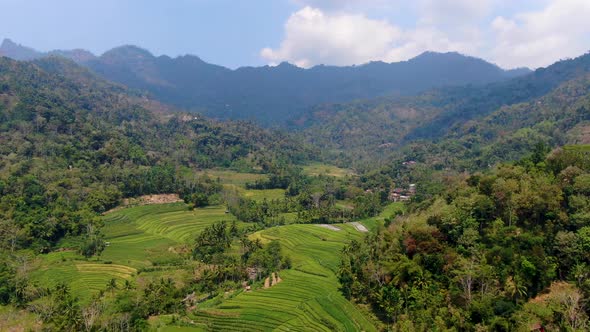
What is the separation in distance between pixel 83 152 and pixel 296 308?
66.4 m

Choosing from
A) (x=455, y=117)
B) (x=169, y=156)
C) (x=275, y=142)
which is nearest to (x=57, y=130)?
(x=169, y=156)

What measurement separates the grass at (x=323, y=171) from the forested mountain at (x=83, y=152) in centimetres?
805

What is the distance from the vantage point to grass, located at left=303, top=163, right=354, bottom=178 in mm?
117675

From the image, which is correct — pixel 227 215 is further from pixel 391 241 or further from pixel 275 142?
pixel 275 142

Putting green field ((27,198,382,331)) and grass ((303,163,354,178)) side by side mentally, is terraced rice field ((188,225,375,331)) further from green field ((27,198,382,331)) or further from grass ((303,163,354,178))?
grass ((303,163,354,178))

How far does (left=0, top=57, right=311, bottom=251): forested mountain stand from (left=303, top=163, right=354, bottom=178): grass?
8.05 metres

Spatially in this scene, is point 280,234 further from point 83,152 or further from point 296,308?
point 83,152

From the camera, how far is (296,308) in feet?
114

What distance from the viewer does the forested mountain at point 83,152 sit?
57.2m

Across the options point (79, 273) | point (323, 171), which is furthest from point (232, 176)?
point (79, 273)

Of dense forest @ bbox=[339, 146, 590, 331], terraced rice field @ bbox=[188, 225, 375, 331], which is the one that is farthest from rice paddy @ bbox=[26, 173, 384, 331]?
dense forest @ bbox=[339, 146, 590, 331]

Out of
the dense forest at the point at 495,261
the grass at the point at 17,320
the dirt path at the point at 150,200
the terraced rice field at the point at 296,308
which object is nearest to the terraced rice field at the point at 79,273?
the grass at the point at 17,320

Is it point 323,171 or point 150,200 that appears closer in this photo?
point 150,200

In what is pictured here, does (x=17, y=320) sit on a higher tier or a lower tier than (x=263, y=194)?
lower
